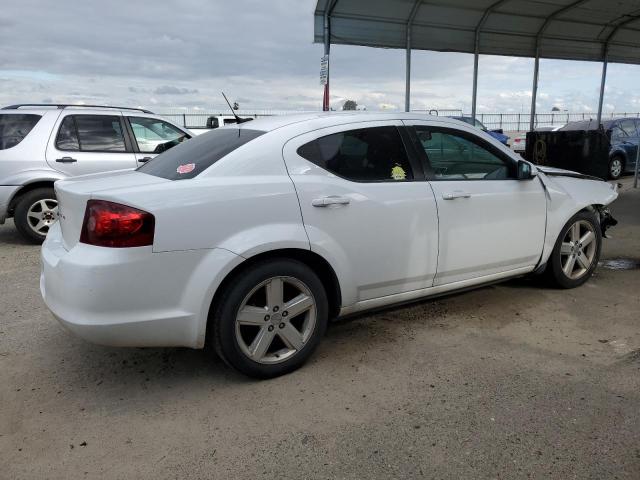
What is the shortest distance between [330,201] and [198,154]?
925mm

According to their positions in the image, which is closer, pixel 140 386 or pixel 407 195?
pixel 140 386

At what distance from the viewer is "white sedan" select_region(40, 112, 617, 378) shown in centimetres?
279

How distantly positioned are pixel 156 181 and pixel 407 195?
1.62 meters

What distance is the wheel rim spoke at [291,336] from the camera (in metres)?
3.22

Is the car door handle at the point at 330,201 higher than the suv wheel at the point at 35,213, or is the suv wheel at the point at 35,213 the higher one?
the car door handle at the point at 330,201

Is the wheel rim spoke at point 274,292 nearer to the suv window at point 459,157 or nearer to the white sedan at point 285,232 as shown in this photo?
the white sedan at point 285,232

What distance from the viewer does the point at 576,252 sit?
15.5 ft

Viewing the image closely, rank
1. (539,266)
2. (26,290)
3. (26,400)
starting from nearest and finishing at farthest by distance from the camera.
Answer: (26,400) → (539,266) → (26,290)

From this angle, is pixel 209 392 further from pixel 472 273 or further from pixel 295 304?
pixel 472 273

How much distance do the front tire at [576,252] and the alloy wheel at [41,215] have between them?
19.5 feet

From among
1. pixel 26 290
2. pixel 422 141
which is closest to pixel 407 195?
pixel 422 141

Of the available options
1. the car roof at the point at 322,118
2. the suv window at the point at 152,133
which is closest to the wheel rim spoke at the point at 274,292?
the car roof at the point at 322,118

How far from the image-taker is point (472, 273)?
4.02 metres

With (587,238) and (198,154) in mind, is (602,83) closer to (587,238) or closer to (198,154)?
(587,238)
